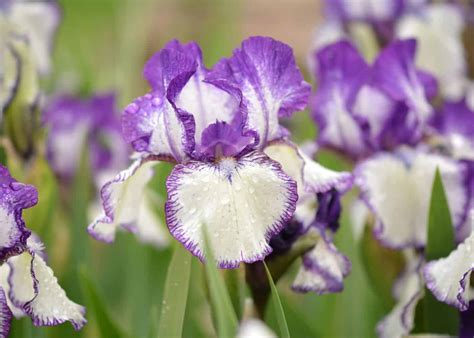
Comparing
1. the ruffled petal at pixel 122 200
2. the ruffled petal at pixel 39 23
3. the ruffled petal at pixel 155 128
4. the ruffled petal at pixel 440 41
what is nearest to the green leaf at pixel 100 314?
the ruffled petal at pixel 122 200

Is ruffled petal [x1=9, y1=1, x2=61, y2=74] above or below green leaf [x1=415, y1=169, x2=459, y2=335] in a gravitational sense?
above

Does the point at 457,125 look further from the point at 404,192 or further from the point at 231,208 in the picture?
the point at 231,208

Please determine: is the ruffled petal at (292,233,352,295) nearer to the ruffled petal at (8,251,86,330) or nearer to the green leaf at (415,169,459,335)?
the green leaf at (415,169,459,335)

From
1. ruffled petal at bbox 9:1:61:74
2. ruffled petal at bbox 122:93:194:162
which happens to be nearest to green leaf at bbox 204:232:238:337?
ruffled petal at bbox 122:93:194:162

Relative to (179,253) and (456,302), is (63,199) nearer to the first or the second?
(179,253)

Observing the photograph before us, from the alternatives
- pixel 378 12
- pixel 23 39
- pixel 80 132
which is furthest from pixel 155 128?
pixel 378 12
